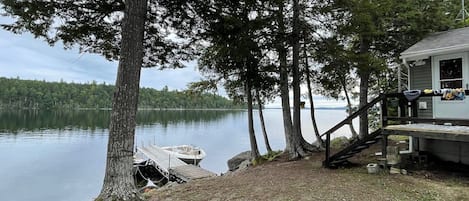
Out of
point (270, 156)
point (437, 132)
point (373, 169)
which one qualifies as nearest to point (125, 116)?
point (373, 169)

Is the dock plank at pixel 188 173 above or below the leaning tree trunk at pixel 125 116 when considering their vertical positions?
below

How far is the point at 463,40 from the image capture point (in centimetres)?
711

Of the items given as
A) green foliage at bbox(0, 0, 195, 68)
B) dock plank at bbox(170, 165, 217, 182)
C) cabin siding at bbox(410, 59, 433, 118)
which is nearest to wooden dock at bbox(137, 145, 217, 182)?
dock plank at bbox(170, 165, 217, 182)

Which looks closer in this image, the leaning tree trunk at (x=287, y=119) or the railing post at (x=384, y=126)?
the railing post at (x=384, y=126)

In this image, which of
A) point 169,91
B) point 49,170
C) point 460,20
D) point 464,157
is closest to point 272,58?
point 464,157

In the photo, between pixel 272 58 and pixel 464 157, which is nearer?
pixel 464 157

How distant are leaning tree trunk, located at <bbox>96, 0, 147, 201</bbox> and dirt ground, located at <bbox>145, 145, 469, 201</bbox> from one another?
3.35 ft

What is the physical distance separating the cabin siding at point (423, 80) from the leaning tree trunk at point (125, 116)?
7401 millimetres

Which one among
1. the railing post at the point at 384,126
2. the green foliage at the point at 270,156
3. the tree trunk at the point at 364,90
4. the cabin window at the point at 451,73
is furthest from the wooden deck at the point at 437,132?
the green foliage at the point at 270,156

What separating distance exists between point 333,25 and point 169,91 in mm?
102276

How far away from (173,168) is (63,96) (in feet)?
308

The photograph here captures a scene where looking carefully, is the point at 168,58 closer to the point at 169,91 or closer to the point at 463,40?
the point at 463,40

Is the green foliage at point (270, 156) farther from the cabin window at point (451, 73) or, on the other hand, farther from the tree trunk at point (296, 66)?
the cabin window at point (451, 73)

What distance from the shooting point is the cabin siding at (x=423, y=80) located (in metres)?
7.82
